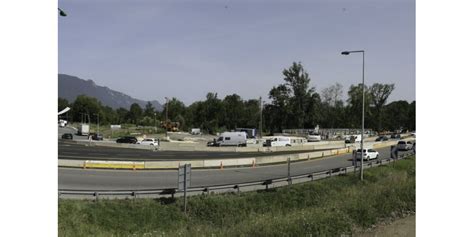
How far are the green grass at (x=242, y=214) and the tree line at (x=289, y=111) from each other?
253 ft

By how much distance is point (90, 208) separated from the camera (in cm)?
1739

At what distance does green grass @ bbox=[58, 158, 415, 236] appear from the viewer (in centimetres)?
1240

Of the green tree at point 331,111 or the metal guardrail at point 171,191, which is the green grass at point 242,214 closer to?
the metal guardrail at point 171,191

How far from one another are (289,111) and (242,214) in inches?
3702

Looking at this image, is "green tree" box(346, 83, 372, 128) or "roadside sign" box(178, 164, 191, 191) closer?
"roadside sign" box(178, 164, 191, 191)

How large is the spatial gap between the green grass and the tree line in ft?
253

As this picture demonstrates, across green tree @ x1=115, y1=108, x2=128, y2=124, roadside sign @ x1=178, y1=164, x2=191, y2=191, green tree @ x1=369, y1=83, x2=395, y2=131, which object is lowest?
roadside sign @ x1=178, y1=164, x2=191, y2=191

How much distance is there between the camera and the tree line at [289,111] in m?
106

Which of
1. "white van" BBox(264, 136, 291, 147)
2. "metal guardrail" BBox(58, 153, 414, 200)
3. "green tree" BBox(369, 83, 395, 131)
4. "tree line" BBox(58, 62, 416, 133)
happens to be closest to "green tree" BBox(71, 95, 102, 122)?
"tree line" BBox(58, 62, 416, 133)

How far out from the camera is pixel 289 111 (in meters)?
114

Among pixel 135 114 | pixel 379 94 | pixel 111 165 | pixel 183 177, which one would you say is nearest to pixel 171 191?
pixel 183 177

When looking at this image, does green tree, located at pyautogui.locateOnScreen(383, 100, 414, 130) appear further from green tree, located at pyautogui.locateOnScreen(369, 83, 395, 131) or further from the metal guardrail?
the metal guardrail
